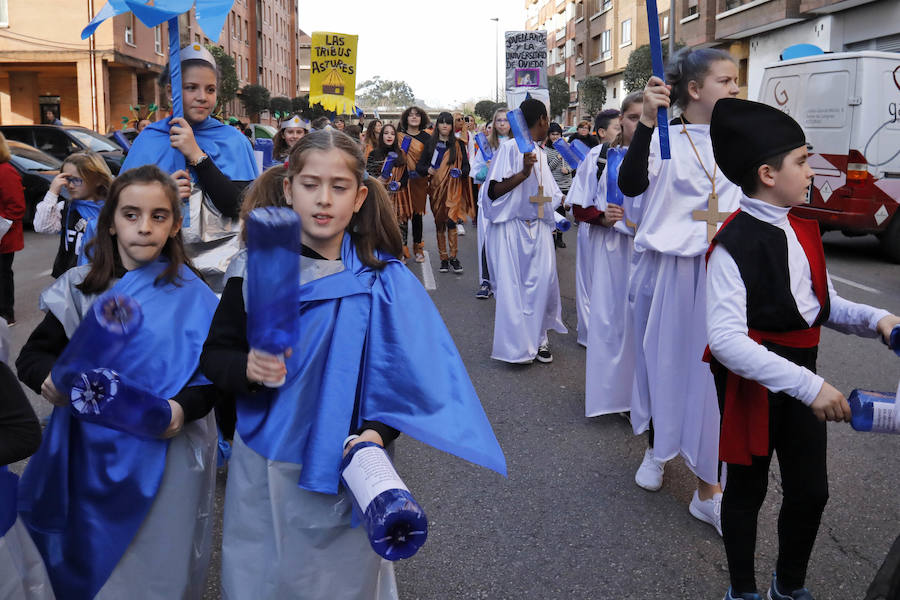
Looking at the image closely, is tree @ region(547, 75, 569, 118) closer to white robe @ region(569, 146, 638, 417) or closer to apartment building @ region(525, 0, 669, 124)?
apartment building @ region(525, 0, 669, 124)

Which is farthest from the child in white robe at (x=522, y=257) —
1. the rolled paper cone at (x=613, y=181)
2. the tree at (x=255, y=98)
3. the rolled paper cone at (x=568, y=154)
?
the tree at (x=255, y=98)

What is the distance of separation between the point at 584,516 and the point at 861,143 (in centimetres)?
940

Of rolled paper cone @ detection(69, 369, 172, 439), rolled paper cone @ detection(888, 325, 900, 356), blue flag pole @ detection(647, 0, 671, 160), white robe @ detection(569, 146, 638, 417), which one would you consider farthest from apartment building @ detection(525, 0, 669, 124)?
rolled paper cone @ detection(69, 369, 172, 439)

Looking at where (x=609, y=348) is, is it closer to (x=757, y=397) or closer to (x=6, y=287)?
(x=757, y=397)

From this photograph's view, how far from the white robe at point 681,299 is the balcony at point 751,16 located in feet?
84.6

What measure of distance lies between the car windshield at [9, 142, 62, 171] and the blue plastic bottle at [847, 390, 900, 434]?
48.8 feet

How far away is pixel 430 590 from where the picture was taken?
3.26 m

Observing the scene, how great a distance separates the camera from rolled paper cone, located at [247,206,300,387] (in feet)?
5.15

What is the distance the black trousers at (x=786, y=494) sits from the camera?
2775 millimetres

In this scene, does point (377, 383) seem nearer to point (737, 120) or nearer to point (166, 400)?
point (166, 400)

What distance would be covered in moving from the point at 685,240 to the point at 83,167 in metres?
3.58

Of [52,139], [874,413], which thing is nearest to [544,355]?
[874,413]

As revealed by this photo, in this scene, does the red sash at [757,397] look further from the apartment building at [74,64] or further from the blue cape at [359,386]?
the apartment building at [74,64]

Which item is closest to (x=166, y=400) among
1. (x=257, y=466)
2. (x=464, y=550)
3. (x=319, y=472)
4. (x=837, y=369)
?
(x=257, y=466)
